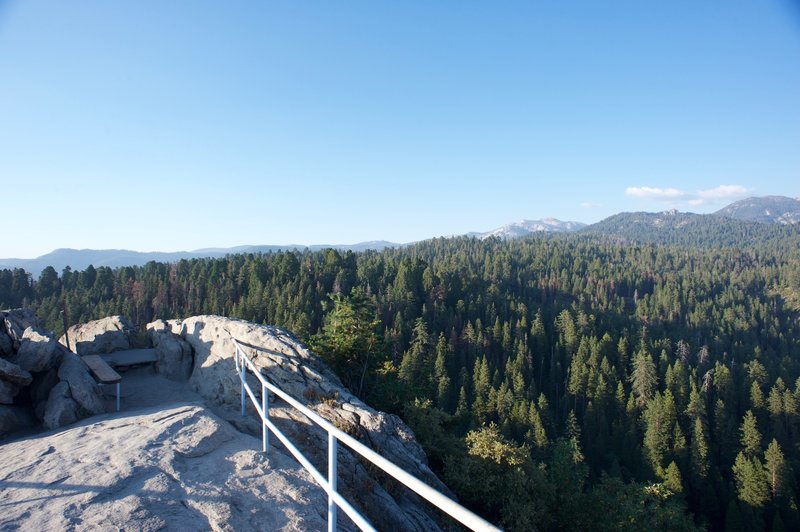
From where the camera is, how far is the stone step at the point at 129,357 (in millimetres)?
15080

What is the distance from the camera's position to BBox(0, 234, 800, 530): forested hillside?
18.5 meters

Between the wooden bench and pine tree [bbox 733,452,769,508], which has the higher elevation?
the wooden bench

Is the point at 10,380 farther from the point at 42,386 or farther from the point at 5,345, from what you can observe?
the point at 5,345

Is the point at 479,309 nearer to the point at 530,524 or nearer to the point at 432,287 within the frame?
the point at 432,287

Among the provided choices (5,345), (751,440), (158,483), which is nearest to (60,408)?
(5,345)

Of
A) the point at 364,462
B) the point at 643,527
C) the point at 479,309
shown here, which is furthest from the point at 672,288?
the point at 364,462

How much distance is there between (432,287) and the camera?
4119 inches

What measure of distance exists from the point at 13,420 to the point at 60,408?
0.90 meters

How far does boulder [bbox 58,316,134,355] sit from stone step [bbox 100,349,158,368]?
59 centimetres

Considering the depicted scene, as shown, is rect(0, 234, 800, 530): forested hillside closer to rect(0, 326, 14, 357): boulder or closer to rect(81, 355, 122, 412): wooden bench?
rect(81, 355, 122, 412): wooden bench

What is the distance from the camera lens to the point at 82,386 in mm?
10938

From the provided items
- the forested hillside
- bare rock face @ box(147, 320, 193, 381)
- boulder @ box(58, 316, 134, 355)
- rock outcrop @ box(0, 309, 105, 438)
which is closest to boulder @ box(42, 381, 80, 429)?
rock outcrop @ box(0, 309, 105, 438)

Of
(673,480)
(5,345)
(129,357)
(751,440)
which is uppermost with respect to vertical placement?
(5,345)

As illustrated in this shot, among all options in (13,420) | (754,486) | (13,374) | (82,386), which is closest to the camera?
(13,420)
